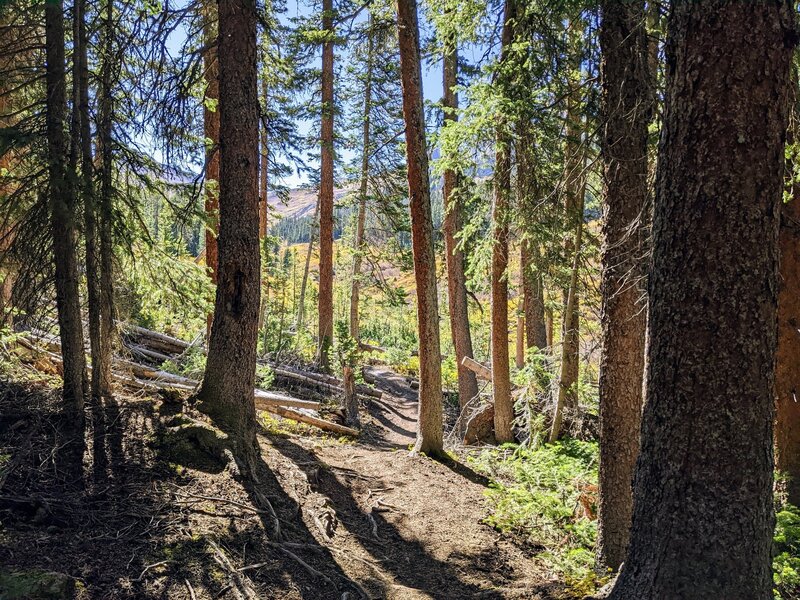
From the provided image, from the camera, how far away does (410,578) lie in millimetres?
4395

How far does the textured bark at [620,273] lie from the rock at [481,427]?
580cm

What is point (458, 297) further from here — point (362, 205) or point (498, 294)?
point (362, 205)

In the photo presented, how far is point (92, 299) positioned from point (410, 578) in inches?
189

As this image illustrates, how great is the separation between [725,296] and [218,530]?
3930 mm

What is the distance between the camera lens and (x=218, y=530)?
154 inches

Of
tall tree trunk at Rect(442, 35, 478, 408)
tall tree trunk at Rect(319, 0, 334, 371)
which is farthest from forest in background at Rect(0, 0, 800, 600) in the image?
tall tree trunk at Rect(319, 0, 334, 371)

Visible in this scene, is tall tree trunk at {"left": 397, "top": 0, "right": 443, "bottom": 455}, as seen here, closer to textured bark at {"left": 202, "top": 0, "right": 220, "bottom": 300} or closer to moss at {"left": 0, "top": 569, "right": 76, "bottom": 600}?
textured bark at {"left": 202, "top": 0, "right": 220, "bottom": 300}

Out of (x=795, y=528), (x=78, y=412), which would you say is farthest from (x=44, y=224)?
(x=795, y=528)

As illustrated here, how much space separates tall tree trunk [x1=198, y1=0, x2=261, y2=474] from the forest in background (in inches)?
1.1

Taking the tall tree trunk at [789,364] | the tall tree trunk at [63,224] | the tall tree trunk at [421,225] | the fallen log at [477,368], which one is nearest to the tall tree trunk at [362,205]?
the fallen log at [477,368]

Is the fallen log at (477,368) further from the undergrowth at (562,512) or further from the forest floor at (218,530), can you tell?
the forest floor at (218,530)

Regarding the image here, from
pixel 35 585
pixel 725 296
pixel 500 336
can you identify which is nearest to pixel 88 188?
pixel 35 585

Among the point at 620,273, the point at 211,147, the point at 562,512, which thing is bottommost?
the point at 562,512

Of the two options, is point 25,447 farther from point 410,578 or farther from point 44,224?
point 410,578
